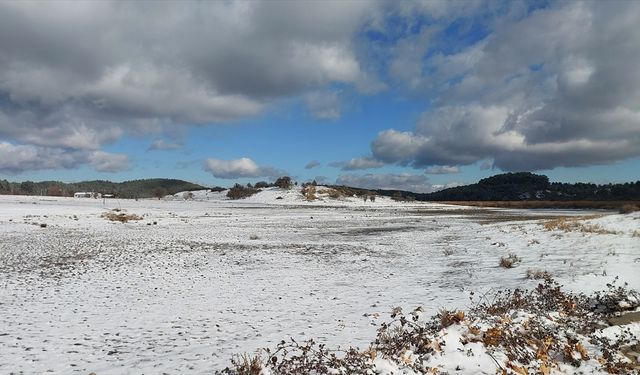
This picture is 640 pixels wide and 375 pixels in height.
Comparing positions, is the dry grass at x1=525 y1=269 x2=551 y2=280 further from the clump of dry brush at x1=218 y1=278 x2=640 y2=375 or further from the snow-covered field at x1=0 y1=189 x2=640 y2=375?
the clump of dry brush at x1=218 y1=278 x2=640 y2=375

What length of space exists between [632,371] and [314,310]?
7.15 metres

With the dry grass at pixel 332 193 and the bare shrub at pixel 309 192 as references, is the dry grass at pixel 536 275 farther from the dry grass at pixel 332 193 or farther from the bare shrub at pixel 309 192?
the dry grass at pixel 332 193

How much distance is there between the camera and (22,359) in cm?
802

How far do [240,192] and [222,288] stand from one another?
11933 cm

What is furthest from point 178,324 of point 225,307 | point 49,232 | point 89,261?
point 49,232

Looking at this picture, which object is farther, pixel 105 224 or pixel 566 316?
pixel 105 224

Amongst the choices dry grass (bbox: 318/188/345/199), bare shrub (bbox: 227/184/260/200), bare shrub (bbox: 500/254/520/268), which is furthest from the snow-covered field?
bare shrub (bbox: 227/184/260/200)

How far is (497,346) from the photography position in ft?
25.3

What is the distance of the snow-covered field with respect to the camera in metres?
8.75

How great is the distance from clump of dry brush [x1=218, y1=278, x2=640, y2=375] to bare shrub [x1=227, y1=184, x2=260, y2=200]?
400ft

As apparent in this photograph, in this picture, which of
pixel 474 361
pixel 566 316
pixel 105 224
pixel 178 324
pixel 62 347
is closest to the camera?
pixel 474 361

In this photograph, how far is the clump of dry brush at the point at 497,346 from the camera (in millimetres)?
7062

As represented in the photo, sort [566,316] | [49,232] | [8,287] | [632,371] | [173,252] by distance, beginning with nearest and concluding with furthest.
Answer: [632,371] < [566,316] < [8,287] < [173,252] < [49,232]

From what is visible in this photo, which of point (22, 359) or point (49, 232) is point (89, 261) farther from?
point (49, 232)
